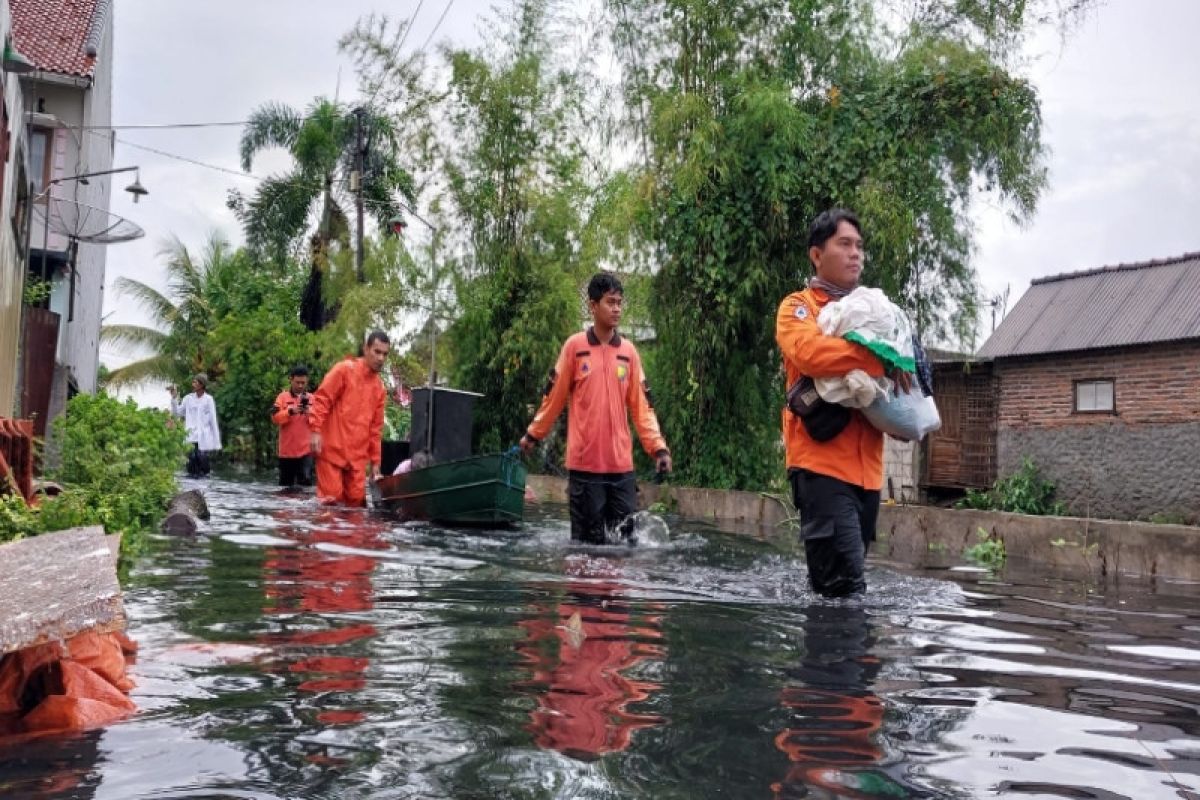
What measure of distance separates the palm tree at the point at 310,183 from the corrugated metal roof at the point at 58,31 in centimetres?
763

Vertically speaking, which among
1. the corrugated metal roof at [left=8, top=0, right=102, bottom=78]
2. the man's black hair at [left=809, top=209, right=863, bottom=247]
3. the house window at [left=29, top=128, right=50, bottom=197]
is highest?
the corrugated metal roof at [left=8, top=0, right=102, bottom=78]

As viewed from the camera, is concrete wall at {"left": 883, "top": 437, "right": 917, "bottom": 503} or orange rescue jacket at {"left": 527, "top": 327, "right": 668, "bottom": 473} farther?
concrete wall at {"left": 883, "top": 437, "right": 917, "bottom": 503}

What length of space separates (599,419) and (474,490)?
3208 millimetres

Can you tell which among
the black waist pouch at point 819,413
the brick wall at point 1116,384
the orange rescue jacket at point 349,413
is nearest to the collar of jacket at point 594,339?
the black waist pouch at point 819,413

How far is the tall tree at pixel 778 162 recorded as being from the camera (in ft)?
52.9

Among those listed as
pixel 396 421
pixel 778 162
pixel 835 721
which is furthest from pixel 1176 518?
pixel 396 421

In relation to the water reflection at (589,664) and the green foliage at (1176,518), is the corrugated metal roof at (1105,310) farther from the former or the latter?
the water reflection at (589,664)

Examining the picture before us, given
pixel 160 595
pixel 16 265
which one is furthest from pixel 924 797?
pixel 16 265

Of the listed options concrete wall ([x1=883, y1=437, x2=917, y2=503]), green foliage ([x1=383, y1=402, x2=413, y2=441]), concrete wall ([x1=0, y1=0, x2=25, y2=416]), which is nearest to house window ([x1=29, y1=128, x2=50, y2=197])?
green foliage ([x1=383, y1=402, x2=413, y2=441])

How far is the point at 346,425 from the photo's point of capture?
1220 cm

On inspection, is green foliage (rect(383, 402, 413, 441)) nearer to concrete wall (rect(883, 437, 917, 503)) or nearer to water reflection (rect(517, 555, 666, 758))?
concrete wall (rect(883, 437, 917, 503))

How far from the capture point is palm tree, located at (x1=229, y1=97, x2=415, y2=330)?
109 ft

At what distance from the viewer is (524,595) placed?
19.8 feet

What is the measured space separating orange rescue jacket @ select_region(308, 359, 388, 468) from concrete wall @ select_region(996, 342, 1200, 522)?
12215 millimetres
